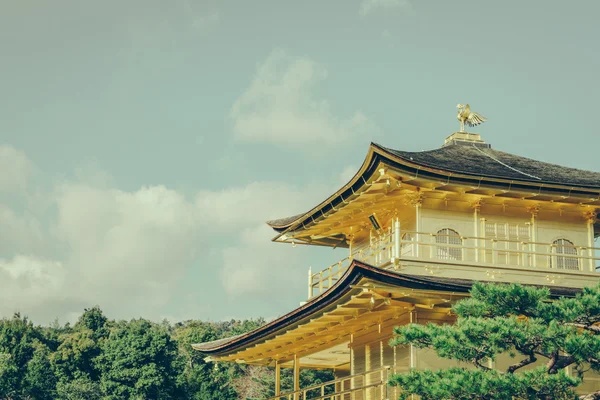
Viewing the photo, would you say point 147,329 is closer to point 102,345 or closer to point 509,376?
point 102,345

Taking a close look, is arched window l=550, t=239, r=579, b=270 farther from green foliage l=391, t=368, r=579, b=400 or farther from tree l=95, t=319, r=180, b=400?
tree l=95, t=319, r=180, b=400

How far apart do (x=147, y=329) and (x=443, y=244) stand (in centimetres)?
3676

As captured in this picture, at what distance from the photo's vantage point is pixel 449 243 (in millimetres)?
21312

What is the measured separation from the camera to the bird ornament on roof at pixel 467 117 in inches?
1020

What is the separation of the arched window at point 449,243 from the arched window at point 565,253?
2.37m

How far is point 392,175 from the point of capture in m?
20.2

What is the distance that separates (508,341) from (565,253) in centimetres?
765

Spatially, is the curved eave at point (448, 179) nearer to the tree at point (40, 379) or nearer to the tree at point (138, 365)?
the tree at point (138, 365)

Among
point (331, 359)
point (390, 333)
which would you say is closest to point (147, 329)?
point (331, 359)

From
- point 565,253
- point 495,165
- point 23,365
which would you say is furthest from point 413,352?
point 23,365

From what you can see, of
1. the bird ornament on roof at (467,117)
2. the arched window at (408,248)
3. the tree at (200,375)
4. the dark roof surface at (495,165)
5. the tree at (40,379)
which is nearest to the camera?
the dark roof surface at (495,165)

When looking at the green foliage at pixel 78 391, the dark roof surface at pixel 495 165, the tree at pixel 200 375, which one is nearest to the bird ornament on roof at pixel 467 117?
the dark roof surface at pixel 495 165

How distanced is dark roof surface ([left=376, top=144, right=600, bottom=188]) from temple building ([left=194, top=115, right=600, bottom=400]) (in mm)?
44

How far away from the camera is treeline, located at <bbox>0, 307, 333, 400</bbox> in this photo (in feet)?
170
